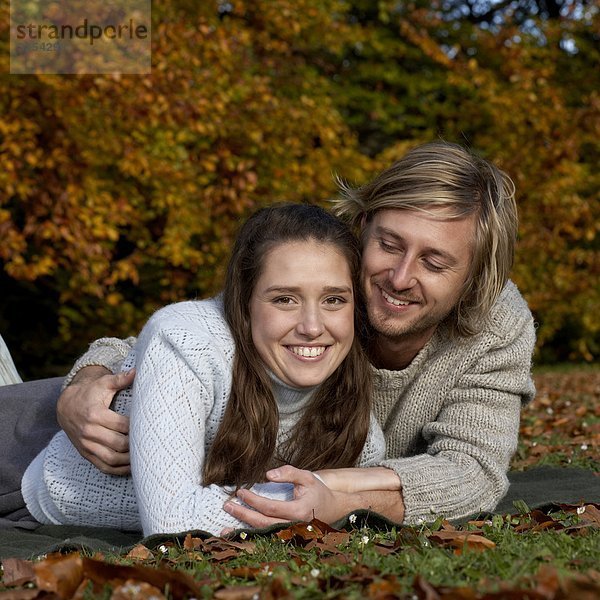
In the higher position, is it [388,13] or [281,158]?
[388,13]

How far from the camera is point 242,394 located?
3.34m

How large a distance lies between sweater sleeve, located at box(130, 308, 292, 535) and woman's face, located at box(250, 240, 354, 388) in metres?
0.20

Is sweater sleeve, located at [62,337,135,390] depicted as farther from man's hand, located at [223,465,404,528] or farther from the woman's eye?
the woman's eye

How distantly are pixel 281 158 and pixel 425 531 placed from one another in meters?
7.33

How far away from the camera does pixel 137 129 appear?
8.52 metres

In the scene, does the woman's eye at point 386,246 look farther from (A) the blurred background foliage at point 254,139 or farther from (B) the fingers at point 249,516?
(A) the blurred background foliage at point 254,139

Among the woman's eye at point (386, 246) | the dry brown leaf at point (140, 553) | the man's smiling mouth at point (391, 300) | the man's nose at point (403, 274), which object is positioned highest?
the woman's eye at point (386, 246)

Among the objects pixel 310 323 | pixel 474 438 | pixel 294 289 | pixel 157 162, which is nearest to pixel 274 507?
pixel 310 323

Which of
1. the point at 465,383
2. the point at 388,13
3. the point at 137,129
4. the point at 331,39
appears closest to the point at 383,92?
the point at 388,13

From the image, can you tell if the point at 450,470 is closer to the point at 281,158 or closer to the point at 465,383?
the point at 465,383

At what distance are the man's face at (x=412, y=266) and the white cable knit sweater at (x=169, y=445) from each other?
0.43 metres

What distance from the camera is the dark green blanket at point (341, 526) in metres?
3.01

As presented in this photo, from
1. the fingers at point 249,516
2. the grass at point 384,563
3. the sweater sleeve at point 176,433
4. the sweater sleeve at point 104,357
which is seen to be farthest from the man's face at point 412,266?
the sweater sleeve at point 104,357

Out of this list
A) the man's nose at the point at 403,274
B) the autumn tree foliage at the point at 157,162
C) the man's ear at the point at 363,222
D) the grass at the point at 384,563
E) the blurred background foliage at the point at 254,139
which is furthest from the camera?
the blurred background foliage at the point at 254,139
